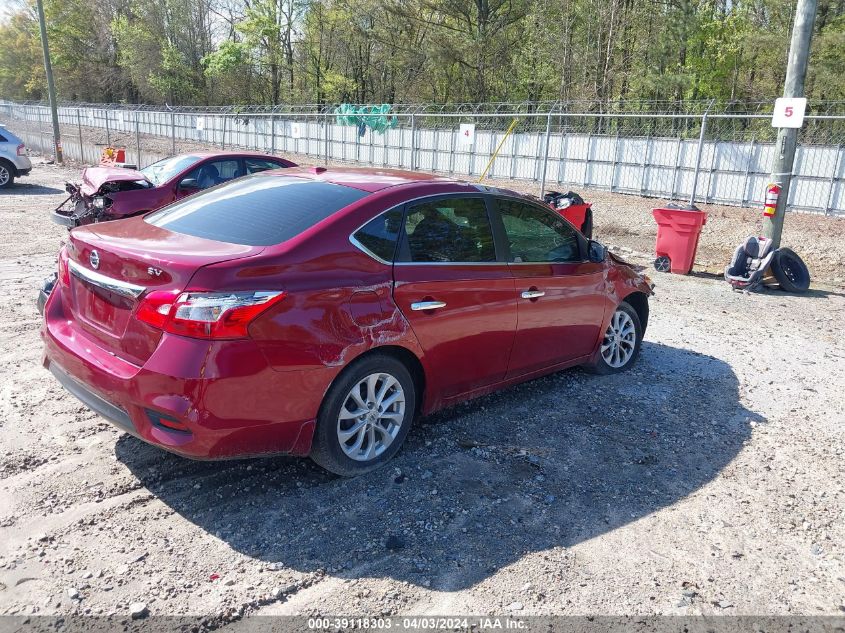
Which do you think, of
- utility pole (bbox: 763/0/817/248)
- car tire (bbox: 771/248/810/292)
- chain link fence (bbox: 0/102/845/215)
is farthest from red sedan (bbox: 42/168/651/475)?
chain link fence (bbox: 0/102/845/215)

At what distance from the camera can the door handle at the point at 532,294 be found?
15.4ft

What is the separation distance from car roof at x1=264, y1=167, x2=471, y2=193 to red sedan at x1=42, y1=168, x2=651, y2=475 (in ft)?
0.09

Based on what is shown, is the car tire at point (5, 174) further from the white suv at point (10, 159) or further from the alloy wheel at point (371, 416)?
the alloy wheel at point (371, 416)

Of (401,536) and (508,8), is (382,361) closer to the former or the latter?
(401,536)

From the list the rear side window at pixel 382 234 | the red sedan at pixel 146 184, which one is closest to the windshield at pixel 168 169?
the red sedan at pixel 146 184

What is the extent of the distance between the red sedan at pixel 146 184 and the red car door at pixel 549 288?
5503mm

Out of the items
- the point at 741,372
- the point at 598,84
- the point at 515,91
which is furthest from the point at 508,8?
the point at 741,372

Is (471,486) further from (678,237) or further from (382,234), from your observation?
(678,237)

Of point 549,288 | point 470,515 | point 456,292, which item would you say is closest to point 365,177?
point 456,292

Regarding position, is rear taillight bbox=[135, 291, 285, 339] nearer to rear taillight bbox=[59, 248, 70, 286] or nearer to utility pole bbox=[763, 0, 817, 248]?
rear taillight bbox=[59, 248, 70, 286]

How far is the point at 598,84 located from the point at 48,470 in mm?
32751

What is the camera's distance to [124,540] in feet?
10.8

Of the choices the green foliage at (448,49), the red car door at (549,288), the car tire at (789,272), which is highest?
the green foliage at (448,49)

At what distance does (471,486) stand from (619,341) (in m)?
2.50
